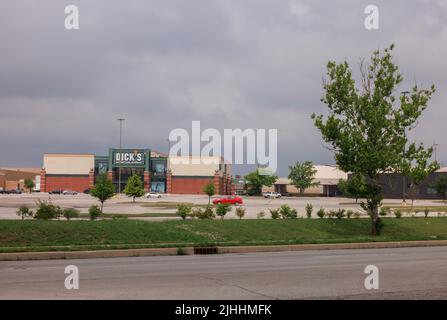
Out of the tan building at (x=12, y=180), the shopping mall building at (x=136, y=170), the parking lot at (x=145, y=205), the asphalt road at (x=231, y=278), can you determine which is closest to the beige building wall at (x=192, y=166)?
the shopping mall building at (x=136, y=170)

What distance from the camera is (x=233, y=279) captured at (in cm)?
1140

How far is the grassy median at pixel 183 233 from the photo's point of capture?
724 inches

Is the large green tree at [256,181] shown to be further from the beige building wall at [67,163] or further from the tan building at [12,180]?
the tan building at [12,180]

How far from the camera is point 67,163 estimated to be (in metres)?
118

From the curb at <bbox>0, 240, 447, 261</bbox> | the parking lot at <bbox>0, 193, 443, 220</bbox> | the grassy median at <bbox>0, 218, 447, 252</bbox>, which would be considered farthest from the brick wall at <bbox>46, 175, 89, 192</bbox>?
the curb at <bbox>0, 240, 447, 261</bbox>

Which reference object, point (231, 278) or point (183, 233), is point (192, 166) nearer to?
point (183, 233)

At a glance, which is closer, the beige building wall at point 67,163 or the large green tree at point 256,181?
the large green tree at point 256,181

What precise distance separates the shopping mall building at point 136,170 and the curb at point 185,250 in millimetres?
93341

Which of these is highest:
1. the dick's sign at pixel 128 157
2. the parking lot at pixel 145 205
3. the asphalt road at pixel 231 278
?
the dick's sign at pixel 128 157

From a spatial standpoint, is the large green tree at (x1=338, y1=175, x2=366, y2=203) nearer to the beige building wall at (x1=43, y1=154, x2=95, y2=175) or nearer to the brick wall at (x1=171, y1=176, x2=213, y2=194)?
the brick wall at (x1=171, y1=176, x2=213, y2=194)

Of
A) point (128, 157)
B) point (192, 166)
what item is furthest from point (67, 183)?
point (192, 166)

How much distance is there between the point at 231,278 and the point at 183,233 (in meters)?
9.70
